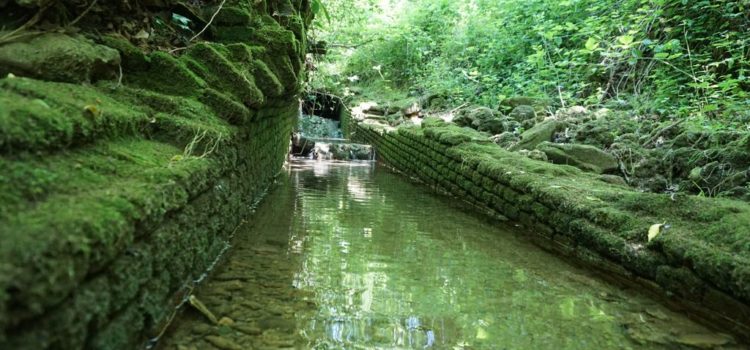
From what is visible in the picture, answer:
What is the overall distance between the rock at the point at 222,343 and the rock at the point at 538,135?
258 inches

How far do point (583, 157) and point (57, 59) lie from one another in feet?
20.5

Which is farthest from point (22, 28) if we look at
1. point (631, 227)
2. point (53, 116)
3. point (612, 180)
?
point (612, 180)

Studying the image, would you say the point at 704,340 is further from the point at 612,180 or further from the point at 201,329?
the point at 612,180

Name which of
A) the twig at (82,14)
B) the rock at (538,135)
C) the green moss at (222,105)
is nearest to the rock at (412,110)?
the rock at (538,135)

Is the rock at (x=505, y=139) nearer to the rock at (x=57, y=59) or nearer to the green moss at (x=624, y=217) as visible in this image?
the green moss at (x=624, y=217)

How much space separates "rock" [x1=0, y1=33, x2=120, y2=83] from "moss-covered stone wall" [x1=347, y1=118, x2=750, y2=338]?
400 cm

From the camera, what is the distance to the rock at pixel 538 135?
7973 millimetres

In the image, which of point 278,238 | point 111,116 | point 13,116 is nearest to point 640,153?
point 278,238

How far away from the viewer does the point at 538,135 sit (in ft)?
26.3

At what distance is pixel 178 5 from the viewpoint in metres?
4.70

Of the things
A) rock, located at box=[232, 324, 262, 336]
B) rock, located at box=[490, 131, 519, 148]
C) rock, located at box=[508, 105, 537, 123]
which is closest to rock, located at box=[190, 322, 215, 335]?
rock, located at box=[232, 324, 262, 336]

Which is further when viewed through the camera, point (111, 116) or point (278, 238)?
point (278, 238)

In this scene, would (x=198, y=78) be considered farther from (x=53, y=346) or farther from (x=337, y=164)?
(x=337, y=164)

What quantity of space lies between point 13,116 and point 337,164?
37.8ft
